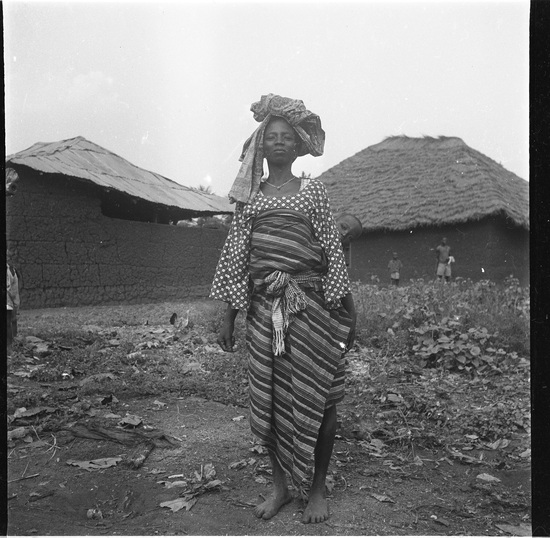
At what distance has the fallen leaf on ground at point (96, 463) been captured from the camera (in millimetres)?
2818

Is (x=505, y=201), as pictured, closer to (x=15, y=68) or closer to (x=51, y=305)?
(x=51, y=305)

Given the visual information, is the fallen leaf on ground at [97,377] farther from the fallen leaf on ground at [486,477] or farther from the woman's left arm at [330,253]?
the fallen leaf on ground at [486,477]

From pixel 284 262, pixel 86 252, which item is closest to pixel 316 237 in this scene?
pixel 284 262

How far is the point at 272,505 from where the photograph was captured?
2297 millimetres

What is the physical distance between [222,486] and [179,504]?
0.92ft

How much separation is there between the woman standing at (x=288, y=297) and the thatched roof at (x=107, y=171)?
17.0ft

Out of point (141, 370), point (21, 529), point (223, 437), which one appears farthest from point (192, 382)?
point (21, 529)

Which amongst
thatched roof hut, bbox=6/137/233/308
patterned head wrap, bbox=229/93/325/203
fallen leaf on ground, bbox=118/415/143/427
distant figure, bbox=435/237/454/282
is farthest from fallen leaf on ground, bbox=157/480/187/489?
distant figure, bbox=435/237/454/282

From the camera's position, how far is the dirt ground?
225 centimetres

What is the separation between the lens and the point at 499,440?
11.4 ft

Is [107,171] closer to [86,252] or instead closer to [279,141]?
[86,252]

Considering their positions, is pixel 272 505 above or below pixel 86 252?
below

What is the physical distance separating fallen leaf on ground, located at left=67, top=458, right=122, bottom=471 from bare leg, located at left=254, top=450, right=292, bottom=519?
1.02 metres

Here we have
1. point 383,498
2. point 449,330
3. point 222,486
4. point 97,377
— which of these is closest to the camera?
point 383,498
